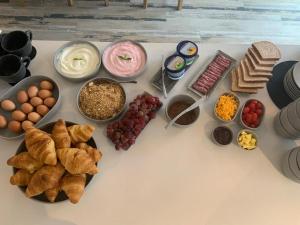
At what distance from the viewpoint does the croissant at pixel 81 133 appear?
0.89m

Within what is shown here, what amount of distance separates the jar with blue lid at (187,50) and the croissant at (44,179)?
54 centimetres

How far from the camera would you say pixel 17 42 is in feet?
3.36

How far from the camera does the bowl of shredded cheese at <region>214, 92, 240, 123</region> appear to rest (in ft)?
3.31

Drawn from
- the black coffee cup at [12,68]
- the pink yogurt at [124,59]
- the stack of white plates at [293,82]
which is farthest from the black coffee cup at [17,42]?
the stack of white plates at [293,82]

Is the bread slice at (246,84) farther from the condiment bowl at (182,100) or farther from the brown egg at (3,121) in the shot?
the brown egg at (3,121)

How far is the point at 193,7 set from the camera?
6.72 ft

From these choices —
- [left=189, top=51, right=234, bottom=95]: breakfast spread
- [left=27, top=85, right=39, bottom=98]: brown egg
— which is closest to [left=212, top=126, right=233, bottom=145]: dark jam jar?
[left=189, top=51, right=234, bottom=95]: breakfast spread

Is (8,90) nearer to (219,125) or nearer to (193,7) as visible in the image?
(219,125)

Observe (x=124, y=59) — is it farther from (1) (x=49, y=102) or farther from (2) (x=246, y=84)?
(2) (x=246, y=84)

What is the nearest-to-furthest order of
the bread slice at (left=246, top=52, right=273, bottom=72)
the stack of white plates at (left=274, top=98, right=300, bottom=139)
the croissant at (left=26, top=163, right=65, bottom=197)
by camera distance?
the croissant at (left=26, top=163, right=65, bottom=197), the stack of white plates at (left=274, top=98, right=300, bottom=139), the bread slice at (left=246, top=52, right=273, bottom=72)

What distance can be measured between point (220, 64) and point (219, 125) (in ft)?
0.75

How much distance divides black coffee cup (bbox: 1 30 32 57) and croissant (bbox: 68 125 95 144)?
0.32 meters

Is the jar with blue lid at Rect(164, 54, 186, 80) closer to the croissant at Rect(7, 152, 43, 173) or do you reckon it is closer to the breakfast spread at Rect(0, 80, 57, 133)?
the breakfast spread at Rect(0, 80, 57, 133)

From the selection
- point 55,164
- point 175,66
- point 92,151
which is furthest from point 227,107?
point 55,164
